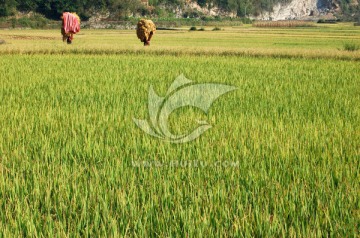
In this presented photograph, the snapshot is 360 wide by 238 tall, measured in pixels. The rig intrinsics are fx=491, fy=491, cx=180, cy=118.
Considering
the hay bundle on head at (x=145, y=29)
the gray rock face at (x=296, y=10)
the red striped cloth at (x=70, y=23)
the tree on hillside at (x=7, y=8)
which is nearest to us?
the red striped cloth at (x=70, y=23)

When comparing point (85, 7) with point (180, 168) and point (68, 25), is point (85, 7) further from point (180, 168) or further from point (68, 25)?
point (180, 168)

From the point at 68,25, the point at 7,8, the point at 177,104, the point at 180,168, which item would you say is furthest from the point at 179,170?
the point at 7,8

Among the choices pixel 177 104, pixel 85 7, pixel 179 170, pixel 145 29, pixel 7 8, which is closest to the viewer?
pixel 179 170

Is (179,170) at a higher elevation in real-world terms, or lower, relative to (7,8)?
lower

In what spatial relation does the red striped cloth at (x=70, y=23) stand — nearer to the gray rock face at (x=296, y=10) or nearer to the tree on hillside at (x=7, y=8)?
the tree on hillside at (x=7, y=8)

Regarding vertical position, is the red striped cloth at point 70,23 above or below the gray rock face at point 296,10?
below

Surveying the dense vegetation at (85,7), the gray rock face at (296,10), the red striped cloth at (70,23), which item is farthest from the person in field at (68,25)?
the gray rock face at (296,10)

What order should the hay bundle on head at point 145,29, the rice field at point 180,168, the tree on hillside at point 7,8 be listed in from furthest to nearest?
the tree on hillside at point 7,8, the hay bundle on head at point 145,29, the rice field at point 180,168

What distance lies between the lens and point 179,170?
275cm

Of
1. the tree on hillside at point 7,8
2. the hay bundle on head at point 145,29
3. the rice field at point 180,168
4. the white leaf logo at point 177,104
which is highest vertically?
the tree on hillside at point 7,8

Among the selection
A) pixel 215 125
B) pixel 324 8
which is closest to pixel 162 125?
pixel 215 125

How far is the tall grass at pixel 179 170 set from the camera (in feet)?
6.58

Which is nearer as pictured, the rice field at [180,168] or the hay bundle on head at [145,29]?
the rice field at [180,168]

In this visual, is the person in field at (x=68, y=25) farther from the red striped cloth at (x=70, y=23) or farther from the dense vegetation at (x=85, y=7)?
the dense vegetation at (x=85, y=7)
